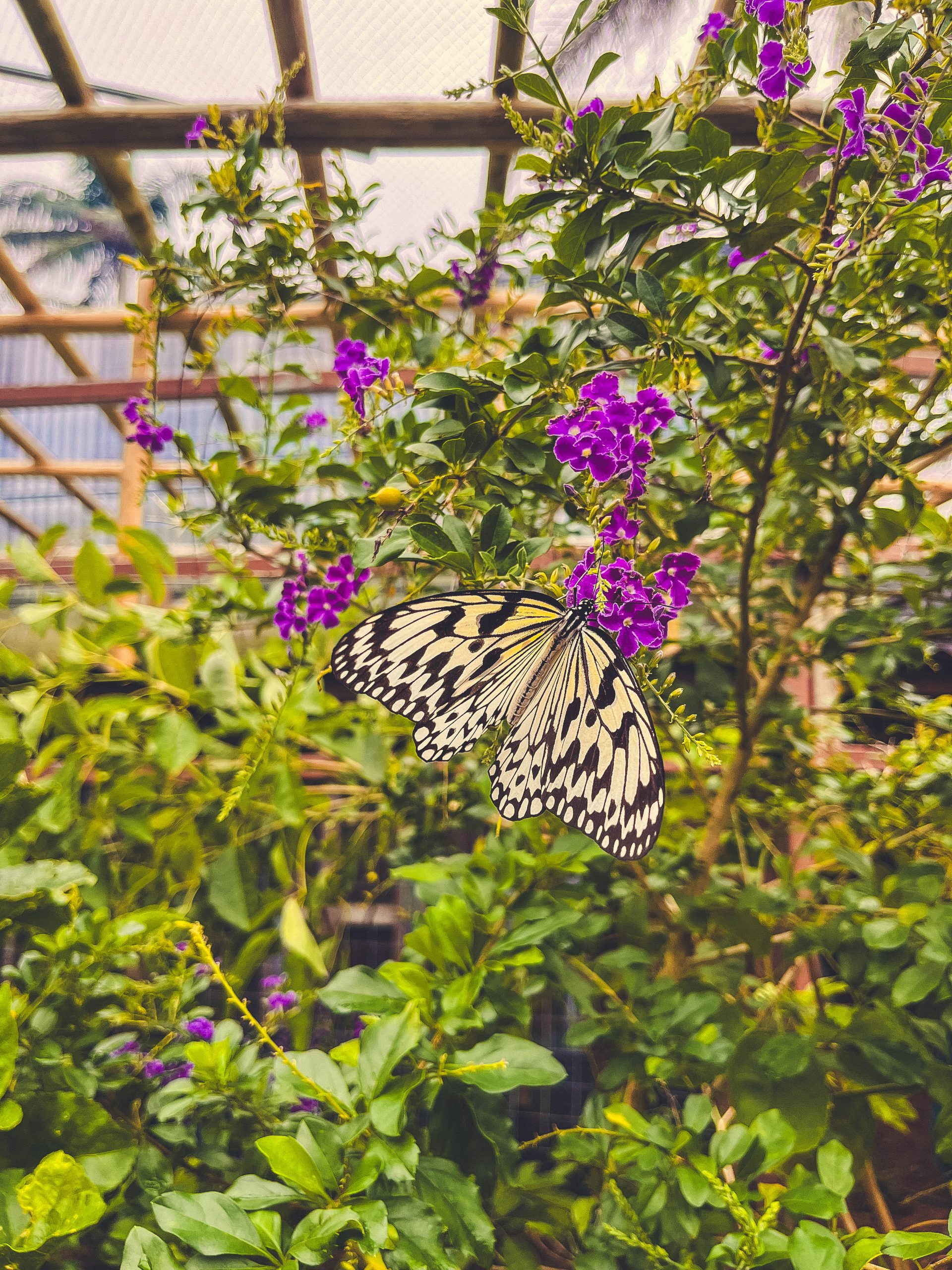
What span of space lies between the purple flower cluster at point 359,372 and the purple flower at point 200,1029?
32.2 inches

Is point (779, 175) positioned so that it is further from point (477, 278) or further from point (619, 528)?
point (477, 278)

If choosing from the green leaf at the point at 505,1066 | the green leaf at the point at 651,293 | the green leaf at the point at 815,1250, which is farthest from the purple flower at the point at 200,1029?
the green leaf at the point at 651,293

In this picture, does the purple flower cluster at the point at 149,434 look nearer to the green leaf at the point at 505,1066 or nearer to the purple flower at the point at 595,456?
the purple flower at the point at 595,456

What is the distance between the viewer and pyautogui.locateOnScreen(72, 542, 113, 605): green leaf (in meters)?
1.35

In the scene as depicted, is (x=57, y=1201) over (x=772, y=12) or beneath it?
beneath

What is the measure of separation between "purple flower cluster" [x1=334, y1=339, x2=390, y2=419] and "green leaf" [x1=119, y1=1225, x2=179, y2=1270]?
2.58 feet

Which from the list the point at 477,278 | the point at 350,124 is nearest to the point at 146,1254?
the point at 477,278

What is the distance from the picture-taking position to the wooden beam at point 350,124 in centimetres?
138

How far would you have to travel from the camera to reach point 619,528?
71cm

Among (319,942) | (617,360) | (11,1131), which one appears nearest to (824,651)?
(617,360)

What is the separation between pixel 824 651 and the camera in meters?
1.19

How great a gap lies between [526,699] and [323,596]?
11.5 inches

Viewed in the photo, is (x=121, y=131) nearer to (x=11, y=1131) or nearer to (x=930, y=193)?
(x=930, y=193)

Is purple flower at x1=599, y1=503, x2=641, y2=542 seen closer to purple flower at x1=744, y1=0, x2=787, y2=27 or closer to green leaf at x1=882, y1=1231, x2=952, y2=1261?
purple flower at x1=744, y1=0, x2=787, y2=27
